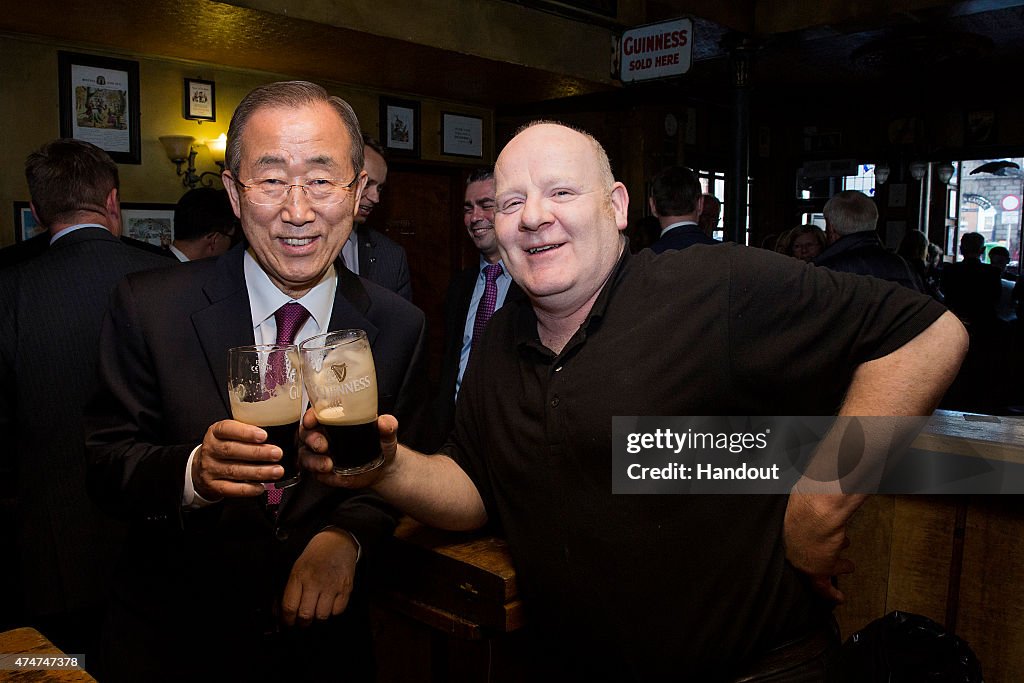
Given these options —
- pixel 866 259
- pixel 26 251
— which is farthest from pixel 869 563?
pixel 26 251

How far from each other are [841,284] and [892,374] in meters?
0.19

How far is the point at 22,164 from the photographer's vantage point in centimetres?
532

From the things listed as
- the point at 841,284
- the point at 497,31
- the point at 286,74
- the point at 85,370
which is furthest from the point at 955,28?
the point at 85,370

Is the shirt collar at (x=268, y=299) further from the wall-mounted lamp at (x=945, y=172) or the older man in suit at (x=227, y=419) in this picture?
the wall-mounted lamp at (x=945, y=172)

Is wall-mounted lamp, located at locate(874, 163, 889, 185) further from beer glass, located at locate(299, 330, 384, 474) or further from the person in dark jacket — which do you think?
beer glass, located at locate(299, 330, 384, 474)

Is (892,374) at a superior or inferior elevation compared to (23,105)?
inferior

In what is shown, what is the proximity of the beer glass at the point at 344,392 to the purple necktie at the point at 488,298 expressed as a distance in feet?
7.73

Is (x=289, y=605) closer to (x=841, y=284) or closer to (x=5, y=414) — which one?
(x=841, y=284)

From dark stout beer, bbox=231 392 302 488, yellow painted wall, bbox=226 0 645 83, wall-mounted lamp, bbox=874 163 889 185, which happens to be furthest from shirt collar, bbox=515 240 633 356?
wall-mounted lamp, bbox=874 163 889 185

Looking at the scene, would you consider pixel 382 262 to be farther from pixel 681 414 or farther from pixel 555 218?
pixel 681 414

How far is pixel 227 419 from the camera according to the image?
4.54 feet

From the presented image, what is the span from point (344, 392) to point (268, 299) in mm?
439

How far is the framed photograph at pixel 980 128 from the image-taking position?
10602 millimetres

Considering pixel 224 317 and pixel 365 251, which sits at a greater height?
pixel 365 251
